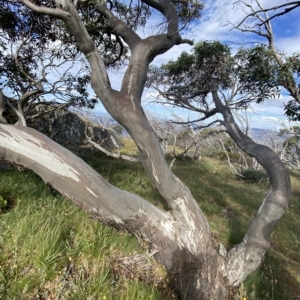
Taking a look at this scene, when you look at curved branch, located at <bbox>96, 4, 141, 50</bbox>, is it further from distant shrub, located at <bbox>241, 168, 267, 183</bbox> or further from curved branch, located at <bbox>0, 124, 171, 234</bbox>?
distant shrub, located at <bbox>241, 168, 267, 183</bbox>

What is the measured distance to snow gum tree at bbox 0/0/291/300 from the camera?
71.0 inches

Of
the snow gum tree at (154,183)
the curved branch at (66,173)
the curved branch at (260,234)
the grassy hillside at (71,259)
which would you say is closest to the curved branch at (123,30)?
the snow gum tree at (154,183)

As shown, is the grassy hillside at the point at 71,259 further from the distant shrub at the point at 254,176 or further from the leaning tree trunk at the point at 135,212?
the distant shrub at the point at 254,176

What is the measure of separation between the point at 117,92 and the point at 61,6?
983mm

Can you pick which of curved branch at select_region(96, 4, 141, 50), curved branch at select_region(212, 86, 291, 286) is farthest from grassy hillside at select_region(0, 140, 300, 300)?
curved branch at select_region(96, 4, 141, 50)

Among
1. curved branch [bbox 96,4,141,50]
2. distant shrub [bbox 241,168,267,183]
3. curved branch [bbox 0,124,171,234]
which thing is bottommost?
distant shrub [bbox 241,168,267,183]

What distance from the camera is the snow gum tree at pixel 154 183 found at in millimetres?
1803

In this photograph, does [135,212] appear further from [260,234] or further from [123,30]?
[123,30]

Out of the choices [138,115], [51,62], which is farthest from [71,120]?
[138,115]

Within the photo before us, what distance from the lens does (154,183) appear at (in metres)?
2.35

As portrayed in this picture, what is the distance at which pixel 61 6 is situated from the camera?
2201mm

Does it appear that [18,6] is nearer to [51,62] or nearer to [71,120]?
[51,62]

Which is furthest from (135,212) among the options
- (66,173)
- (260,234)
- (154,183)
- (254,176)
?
(254,176)

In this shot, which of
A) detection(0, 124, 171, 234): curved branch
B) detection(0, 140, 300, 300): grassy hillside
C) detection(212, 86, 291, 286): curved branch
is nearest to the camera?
detection(0, 124, 171, 234): curved branch
